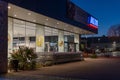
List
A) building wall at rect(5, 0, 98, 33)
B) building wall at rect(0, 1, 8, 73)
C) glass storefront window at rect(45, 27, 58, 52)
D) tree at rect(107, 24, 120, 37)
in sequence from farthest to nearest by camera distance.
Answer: tree at rect(107, 24, 120, 37), glass storefront window at rect(45, 27, 58, 52), building wall at rect(5, 0, 98, 33), building wall at rect(0, 1, 8, 73)

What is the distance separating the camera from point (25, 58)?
65.1 ft

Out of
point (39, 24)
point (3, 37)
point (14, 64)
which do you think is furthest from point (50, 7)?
point (3, 37)

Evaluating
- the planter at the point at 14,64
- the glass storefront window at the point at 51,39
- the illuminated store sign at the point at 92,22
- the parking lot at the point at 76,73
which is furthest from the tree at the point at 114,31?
the planter at the point at 14,64

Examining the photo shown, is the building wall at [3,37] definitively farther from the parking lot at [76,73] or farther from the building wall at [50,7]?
the parking lot at [76,73]

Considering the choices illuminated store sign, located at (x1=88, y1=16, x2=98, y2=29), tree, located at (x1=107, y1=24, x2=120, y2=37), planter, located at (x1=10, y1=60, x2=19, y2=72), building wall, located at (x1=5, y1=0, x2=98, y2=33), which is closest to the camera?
planter, located at (x1=10, y1=60, x2=19, y2=72)

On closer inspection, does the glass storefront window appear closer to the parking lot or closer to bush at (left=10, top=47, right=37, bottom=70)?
bush at (left=10, top=47, right=37, bottom=70)

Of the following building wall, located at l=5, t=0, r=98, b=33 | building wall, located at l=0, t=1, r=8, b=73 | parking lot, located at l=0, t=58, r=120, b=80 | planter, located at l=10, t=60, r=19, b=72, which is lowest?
parking lot, located at l=0, t=58, r=120, b=80

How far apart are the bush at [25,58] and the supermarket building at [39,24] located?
6.67 feet

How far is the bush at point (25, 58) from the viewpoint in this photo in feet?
63.8

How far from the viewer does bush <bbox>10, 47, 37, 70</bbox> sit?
1945cm

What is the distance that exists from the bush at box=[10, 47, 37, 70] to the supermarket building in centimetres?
203

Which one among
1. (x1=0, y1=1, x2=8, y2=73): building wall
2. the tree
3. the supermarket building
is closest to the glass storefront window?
the supermarket building

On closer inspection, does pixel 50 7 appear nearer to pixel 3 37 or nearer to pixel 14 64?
pixel 14 64

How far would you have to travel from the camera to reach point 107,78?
48.2ft
